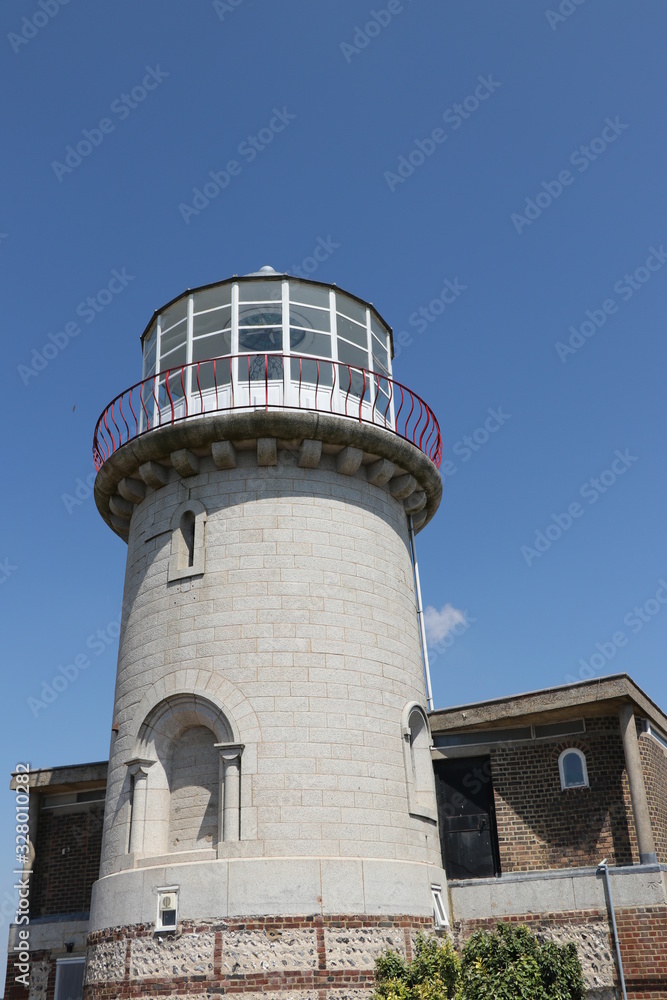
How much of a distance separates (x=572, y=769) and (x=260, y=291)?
9.58 meters

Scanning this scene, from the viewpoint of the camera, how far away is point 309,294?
15.6 meters

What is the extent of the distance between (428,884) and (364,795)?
66.2 inches

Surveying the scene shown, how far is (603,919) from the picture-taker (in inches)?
499

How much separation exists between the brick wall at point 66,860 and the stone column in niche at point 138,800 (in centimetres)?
517

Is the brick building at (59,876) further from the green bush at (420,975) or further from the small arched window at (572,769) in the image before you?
the small arched window at (572,769)

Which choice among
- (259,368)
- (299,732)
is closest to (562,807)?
(299,732)

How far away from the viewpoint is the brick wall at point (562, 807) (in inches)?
549

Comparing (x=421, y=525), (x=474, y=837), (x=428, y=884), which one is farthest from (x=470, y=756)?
(x=421, y=525)

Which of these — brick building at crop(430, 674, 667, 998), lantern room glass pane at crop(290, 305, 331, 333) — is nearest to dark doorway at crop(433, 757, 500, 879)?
brick building at crop(430, 674, 667, 998)

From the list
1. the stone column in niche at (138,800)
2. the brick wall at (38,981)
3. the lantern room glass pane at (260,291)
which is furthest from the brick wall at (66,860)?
the lantern room glass pane at (260,291)

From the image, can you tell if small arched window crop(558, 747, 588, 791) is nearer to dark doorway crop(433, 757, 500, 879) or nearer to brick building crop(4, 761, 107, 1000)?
dark doorway crop(433, 757, 500, 879)

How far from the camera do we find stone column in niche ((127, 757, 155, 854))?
41.7ft

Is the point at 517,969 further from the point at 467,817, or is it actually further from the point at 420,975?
the point at 467,817

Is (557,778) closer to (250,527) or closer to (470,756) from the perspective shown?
(470,756)
